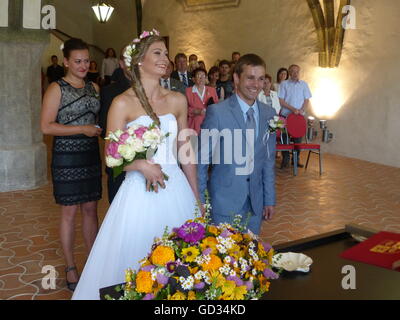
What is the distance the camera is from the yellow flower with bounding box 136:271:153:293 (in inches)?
53.9

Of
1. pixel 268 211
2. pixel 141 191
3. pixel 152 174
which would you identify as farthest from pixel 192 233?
pixel 268 211

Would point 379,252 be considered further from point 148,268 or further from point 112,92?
point 112,92

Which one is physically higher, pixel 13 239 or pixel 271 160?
pixel 271 160

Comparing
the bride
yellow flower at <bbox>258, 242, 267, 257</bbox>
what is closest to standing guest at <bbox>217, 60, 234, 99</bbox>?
the bride

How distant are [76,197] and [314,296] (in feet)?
7.66

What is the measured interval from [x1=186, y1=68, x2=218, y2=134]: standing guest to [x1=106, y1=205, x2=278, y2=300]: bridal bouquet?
610 centimetres

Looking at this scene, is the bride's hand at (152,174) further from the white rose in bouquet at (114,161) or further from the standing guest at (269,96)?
the standing guest at (269,96)

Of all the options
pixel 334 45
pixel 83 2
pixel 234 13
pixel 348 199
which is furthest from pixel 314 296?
pixel 83 2

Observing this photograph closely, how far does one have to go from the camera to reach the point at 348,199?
680 centimetres

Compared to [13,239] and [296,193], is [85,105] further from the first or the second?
[296,193]

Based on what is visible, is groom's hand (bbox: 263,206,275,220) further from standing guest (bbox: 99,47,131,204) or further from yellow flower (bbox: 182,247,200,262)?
yellow flower (bbox: 182,247,200,262)
